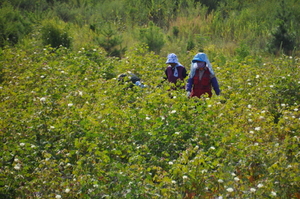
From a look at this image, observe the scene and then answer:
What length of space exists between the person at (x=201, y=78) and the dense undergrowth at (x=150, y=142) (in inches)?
12.0

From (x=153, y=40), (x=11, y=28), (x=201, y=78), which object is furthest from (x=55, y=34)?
(x=201, y=78)

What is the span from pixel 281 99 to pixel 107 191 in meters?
3.52

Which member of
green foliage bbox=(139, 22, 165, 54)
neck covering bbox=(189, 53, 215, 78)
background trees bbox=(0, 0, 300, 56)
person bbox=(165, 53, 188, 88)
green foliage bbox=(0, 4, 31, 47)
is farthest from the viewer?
green foliage bbox=(0, 4, 31, 47)

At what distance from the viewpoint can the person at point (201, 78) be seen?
6520mm

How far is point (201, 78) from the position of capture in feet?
21.6

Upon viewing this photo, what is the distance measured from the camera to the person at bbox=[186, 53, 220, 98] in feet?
21.4

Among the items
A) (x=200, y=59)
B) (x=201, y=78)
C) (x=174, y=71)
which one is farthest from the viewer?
(x=174, y=71)

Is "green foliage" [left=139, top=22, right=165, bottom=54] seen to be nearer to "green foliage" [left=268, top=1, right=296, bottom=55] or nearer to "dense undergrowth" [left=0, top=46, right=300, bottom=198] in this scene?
"green foliage" [left=268, top=1, right=296, bottom=55]

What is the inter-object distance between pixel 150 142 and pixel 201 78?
2.07 meters

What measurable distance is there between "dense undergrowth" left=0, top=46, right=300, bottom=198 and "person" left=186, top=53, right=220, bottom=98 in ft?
1.00

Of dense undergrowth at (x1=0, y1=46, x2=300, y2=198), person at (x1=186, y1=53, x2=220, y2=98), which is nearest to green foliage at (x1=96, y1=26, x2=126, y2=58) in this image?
dense undergrowth at (x1=0, y1=46, x2=300, y2=198)

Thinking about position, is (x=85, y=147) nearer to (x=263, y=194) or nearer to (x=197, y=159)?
(x=197, y=159)

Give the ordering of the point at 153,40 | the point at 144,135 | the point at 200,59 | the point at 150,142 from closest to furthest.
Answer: the point at 150,142 → the point at 144,135 → the point at 200,59 → the point at 153,40

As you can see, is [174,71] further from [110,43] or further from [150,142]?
[110,43]
